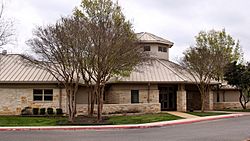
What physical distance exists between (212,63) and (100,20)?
41.8ft

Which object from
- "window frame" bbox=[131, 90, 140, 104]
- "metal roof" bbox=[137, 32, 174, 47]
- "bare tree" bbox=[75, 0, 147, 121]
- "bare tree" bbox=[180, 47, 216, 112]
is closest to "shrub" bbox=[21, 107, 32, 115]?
"bare tree" bbox=[75, 0, 147, 121]

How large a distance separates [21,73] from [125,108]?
30.3ft

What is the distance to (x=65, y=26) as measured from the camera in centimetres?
2652

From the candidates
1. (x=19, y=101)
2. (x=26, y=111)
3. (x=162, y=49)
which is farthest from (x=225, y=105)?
(x=19, y=101)

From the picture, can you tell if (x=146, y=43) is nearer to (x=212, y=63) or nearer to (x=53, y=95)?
(x=212, y=63)

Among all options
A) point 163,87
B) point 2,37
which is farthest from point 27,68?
point 163,87

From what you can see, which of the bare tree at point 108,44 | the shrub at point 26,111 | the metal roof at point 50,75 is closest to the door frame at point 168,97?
the metal roof at point 50,75

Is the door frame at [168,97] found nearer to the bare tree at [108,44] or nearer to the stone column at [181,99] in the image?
the stone column at [181,99]

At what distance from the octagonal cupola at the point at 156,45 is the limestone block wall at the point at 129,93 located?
541 centimetres

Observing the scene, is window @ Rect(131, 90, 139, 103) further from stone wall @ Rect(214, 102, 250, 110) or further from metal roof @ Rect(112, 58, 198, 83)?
stone wall @ Rect(214, 102, 250, 110)

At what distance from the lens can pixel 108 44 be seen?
26094 mm

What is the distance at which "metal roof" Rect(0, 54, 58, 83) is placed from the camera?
31656 millimetres

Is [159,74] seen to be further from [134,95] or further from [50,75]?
[50,75]

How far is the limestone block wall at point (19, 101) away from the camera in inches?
1254
